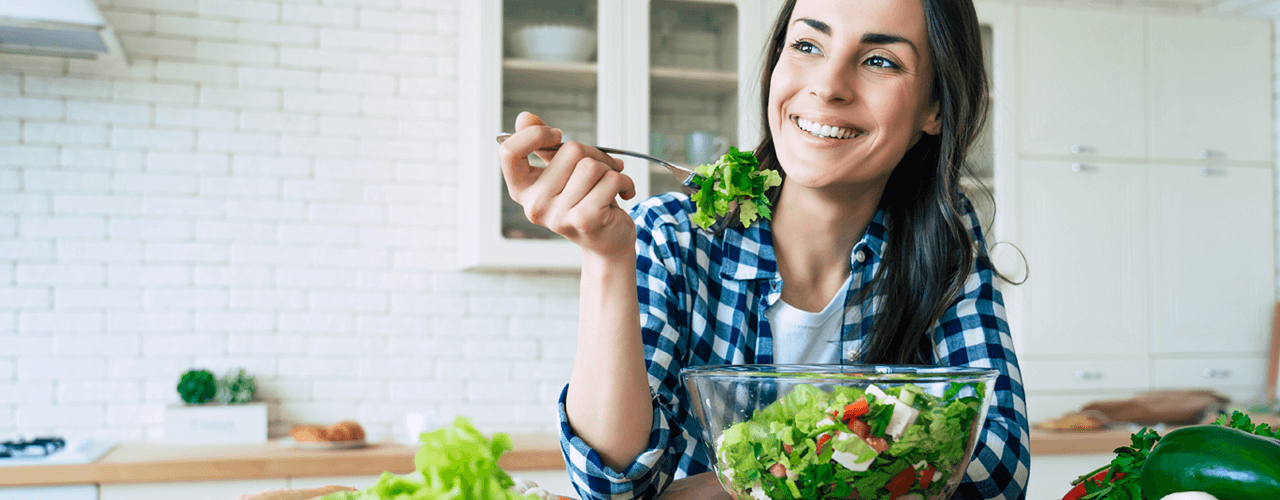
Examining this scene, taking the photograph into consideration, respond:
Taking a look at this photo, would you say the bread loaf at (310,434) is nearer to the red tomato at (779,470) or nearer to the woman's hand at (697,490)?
the woman's hand at (697,490)

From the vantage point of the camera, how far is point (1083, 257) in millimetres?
2889

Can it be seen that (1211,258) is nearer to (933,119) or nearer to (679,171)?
(933,119)

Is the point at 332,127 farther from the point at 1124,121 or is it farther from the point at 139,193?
the point at 1124,121

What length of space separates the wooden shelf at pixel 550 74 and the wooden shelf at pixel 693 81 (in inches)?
7.3

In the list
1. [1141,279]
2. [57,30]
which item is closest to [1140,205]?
[1141,279]

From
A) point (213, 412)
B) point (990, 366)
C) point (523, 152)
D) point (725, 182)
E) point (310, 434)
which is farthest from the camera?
point (213, 412)

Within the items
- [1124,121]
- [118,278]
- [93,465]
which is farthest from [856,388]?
[1124,121]

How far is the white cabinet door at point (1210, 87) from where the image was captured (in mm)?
2986

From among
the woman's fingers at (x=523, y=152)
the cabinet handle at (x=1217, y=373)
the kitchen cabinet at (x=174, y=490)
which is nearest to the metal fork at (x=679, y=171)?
the woman's fingers at (x=523, y=152)

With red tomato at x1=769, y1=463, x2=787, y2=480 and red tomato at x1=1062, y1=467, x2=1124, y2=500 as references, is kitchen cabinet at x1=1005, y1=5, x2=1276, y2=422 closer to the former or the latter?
red tomato at x1=1062, y1=467, x2=1124, y2=500

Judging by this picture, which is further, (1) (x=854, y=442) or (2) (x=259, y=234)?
(2) (x=259, y=234)

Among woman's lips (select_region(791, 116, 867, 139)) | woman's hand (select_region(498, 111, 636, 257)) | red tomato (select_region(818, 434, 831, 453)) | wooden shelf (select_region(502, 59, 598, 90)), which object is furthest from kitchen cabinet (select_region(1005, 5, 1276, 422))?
red tomato (select_region(818, 434, 831, 453))

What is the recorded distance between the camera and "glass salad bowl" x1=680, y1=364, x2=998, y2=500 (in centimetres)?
61

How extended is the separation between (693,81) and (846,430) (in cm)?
215
